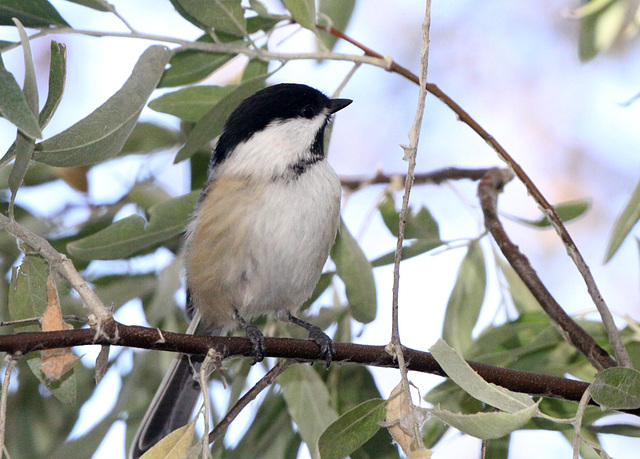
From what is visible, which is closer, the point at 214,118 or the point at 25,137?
the point at 25,137

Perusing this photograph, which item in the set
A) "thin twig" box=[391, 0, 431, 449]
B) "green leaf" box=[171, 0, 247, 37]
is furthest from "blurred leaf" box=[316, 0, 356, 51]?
"thin twig" box=[391, 0, 431, 449]

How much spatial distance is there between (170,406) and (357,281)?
878mm

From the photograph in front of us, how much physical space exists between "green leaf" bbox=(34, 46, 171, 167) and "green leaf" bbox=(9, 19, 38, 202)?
6 centimetres

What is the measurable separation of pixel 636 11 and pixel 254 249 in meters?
1.45

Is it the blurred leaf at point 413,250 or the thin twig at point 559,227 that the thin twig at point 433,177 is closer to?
the blurred leaf at point 413,250

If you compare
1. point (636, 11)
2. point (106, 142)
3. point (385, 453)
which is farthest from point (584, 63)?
point (106, 142)

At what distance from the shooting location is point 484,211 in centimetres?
233

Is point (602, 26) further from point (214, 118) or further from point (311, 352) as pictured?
point (311, 352)

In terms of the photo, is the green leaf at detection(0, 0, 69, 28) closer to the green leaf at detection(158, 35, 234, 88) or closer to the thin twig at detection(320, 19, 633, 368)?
the green leaf at detection(158, 35, 234, 88)

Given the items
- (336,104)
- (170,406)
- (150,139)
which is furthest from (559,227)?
(150,139)

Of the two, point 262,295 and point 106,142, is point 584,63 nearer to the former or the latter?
point 262,295

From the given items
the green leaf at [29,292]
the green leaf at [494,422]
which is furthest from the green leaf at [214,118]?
the green leaf at [494,422]

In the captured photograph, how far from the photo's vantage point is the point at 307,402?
7.21 feet

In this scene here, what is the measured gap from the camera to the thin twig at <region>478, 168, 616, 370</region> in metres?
1.88
